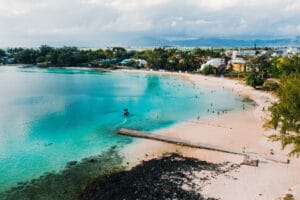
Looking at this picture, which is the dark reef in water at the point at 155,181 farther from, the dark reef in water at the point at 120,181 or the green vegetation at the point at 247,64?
the green vegetation at the point at 247,64

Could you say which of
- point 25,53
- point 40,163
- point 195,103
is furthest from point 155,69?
point 40,163

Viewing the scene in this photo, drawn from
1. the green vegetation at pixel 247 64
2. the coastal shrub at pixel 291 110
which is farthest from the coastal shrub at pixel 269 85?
the coastal shrub at pixel 291 110

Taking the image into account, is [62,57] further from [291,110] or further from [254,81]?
[291,110]

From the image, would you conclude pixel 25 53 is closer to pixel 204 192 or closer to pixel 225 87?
pixel 225 87

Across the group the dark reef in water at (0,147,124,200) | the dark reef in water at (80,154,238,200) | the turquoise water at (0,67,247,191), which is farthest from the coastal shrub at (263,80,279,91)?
the dark reef in water at (0,147,124,200)

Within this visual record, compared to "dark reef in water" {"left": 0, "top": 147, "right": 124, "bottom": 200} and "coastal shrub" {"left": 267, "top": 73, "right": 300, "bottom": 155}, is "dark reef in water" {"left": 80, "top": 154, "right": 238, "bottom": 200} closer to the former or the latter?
"dark reef in water" {"left": 0, "top": 147, "right": 124, "bottom": 200}

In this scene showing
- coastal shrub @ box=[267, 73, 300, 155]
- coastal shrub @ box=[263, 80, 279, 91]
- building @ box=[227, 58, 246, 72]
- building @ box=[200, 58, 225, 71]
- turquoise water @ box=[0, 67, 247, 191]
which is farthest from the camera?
building @ box=[200, 58, 225, 71]

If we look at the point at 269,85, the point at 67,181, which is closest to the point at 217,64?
the point at 269,85

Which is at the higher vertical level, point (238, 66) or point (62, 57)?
point (62, 57)
